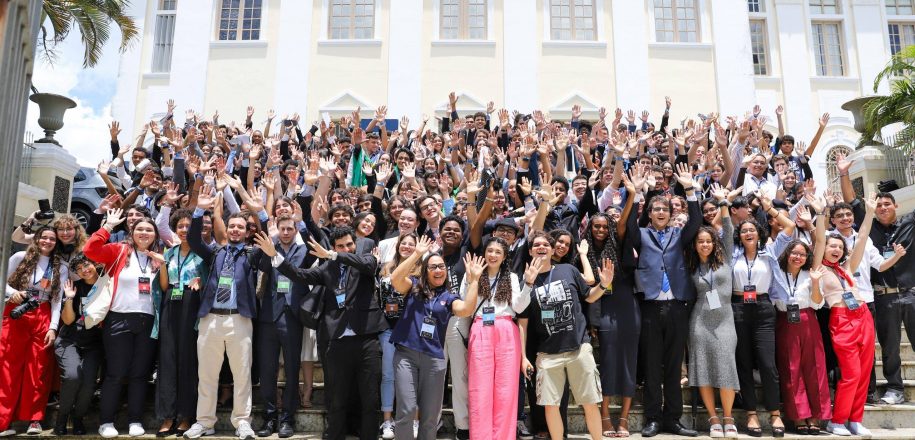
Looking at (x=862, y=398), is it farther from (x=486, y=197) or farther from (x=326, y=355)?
(x=326, y=355)

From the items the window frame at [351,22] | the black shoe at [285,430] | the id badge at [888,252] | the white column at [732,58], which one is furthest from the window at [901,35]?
the black shoe at [285,430]

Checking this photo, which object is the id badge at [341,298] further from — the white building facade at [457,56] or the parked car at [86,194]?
the white building facade at [457,56]

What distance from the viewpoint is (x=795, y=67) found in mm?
23219

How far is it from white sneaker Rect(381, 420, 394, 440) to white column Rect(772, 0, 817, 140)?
20.5 m

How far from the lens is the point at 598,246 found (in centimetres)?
654

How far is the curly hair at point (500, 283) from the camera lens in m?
5.79

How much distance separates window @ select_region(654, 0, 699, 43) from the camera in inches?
808

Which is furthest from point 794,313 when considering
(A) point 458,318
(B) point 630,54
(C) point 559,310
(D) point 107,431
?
(B) point 630,54

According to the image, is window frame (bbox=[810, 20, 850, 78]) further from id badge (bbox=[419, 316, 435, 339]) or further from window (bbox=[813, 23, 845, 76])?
id badge (bbox=[419, 316, 435, 339])

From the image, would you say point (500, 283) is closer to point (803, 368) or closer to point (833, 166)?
point (803, 368)

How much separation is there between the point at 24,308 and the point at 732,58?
19.2 m

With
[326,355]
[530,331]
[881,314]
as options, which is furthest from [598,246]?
[881,314]

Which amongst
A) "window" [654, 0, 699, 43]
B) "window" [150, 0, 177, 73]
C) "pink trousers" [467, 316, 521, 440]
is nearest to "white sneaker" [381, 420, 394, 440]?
"pink trousers" [467, 316, 521, 440]

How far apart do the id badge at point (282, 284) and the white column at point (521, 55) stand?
13883mm
